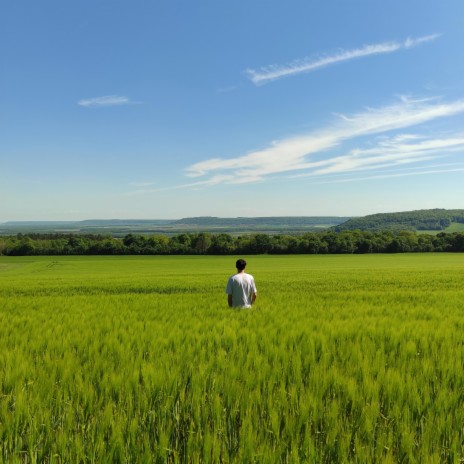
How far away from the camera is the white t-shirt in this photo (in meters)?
9.56

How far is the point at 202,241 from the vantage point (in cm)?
9206

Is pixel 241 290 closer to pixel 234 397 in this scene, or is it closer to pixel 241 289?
pixel 241 289

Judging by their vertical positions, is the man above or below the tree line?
above

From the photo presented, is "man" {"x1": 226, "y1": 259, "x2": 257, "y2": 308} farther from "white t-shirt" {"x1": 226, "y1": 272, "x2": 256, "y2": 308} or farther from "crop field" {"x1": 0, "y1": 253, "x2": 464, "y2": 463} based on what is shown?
"crop field" {"x1": 0, "y1": 253, "x2": 464, "y2": 463}

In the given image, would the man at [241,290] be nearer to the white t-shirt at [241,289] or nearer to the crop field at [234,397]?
the white t-shirt at [241,289]

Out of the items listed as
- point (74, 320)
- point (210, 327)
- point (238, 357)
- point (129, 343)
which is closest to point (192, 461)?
point (238, 357)

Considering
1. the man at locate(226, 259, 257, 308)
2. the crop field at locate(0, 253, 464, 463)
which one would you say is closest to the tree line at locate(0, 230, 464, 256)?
the man at locate(226, 259, 257, 308)

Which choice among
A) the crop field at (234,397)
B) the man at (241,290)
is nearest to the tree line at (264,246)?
the man at (241,290)

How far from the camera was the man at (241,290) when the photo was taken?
9562 mm

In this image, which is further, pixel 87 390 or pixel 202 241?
pixel 202 241

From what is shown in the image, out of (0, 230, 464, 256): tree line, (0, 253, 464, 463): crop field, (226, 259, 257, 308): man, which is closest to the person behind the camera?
(0, 253, 464, 463): crop field

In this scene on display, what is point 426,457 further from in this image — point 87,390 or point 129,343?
point 129,343

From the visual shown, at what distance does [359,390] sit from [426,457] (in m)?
1.34

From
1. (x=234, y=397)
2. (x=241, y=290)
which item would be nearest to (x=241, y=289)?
(x=241, y=290)
